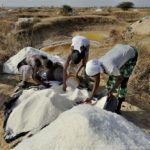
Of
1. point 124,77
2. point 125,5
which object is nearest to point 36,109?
point 124,77

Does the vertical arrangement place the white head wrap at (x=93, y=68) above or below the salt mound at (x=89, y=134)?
above

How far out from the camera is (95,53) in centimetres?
1148

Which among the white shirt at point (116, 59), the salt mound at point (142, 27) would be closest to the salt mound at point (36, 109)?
the white shirt at point (116, 59)

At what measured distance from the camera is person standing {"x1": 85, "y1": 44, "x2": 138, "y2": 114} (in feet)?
19.7

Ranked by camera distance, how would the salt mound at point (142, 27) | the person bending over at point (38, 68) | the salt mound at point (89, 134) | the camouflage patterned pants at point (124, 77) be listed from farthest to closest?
1. the salt mound at point (142, 27)
2. the person bending over at point (38, 68)
3. the camouflage patterned pants at point (124, 77)
4. the salt mound at point (89, 134)

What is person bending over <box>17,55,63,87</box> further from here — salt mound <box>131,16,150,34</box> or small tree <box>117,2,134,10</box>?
small tree <box>117,2,134,10</box>

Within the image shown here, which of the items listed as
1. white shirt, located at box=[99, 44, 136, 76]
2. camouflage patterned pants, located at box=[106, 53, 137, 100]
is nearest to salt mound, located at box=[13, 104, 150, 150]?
white shirt, located at box=[99, 44, 136, 76]

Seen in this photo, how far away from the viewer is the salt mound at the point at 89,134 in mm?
4441

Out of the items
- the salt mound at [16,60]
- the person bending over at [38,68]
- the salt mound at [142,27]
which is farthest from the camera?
the salt mound at [142,27]

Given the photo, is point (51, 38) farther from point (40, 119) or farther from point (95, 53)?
point (40, 119)

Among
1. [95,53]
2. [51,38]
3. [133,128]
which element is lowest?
[51,38]

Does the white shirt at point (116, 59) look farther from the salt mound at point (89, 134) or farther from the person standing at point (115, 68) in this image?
the salt mound at point (89, 134)

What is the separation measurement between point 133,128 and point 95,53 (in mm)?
6730

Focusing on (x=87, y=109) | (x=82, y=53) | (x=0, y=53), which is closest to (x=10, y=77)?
(x=0, y=53)
